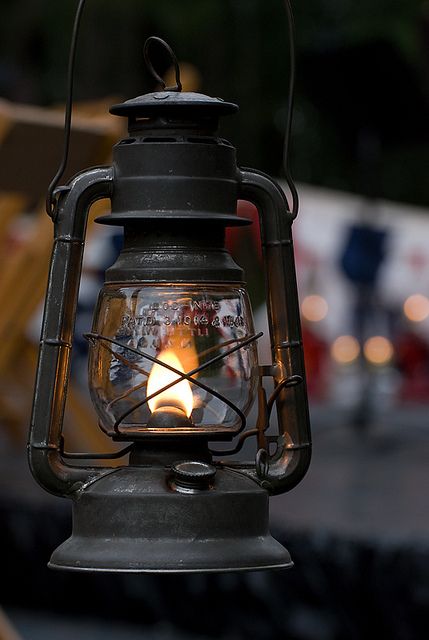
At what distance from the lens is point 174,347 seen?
134 centimetres

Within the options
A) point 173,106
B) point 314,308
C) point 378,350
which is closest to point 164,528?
point 173,106

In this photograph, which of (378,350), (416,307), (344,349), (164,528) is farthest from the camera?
(344,349)

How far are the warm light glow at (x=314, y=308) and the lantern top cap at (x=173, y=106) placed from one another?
257 inches

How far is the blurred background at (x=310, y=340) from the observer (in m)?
3.55

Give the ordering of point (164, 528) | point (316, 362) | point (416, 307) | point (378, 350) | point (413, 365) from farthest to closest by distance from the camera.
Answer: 1. point (413, 365)
2. point (316, 362)
3. point (416, 307)
4. point (378, 350)
5. point (164, 528)

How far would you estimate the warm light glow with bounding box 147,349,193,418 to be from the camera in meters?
1.34

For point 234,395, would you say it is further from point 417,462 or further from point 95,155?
point 417,462

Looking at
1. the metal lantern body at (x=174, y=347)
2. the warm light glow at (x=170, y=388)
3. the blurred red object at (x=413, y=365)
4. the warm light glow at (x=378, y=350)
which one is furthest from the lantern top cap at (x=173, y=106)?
the blurred red object at (x=413, y=365)

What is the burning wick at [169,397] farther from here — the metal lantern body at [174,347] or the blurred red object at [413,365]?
the blurred red object at [413,365]

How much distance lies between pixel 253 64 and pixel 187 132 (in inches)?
572

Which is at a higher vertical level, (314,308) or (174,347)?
(314,308)

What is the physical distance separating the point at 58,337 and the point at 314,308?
22.0 ft

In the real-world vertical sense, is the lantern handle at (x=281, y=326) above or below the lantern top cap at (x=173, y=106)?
below

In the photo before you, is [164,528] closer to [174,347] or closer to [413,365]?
[174,347]
